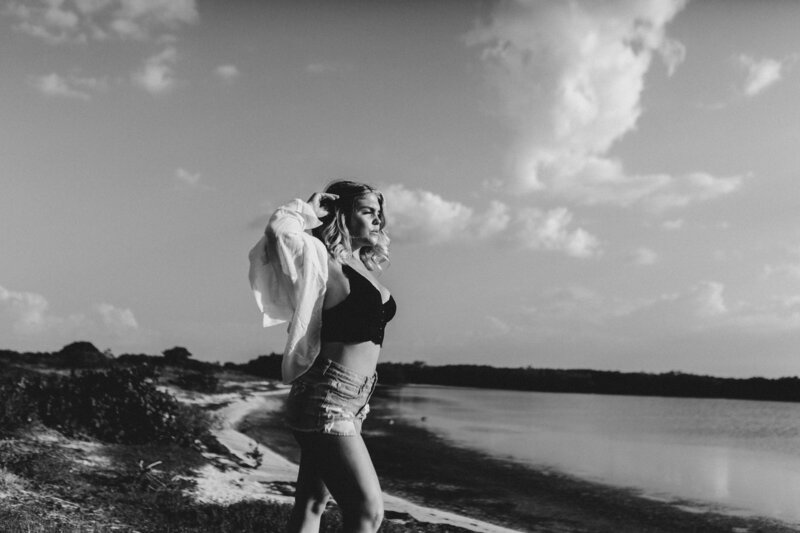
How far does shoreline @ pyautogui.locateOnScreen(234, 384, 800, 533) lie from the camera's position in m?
9.20

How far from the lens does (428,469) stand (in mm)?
12422

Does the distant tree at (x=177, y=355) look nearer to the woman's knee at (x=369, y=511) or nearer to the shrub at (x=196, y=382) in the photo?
the shrub at (x=196, y=382)

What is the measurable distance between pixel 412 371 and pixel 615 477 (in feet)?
232

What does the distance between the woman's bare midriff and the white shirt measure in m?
0.08

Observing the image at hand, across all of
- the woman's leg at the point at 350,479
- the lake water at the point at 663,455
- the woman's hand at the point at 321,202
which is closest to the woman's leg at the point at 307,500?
the woman's leg at the point at 350,479

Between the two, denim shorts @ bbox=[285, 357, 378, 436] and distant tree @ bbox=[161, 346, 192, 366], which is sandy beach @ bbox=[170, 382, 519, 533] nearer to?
denim shorts @ bbox=[285, 357, 378, 436]

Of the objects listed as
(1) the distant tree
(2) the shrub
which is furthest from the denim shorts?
(1) the distant tree

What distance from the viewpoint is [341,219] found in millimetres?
3520

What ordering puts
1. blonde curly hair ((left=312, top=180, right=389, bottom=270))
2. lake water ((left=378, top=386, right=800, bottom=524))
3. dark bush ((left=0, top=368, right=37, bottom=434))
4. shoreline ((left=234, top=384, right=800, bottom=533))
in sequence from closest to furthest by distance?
blonde curly hair ((left=312, top=180, right=389, bottom=270)) < dark bush ((left=0, top=368, right=37, bottom=434)) < shoreline ((left=234, top=384, right=800, bottom=533)) < lake water ((left=378, top=386, right=800, bottom=524))

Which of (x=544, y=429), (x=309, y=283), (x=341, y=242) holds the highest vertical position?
(x=341, y=242)

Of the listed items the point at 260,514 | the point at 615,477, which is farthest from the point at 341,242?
the point at 615,477

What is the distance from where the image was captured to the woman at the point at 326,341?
314 centimetres

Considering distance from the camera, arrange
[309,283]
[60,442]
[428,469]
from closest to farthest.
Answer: [309,283] → [60,442] → [428,469]

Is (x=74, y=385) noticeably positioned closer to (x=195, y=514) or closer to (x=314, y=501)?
(x=195, y=514)
